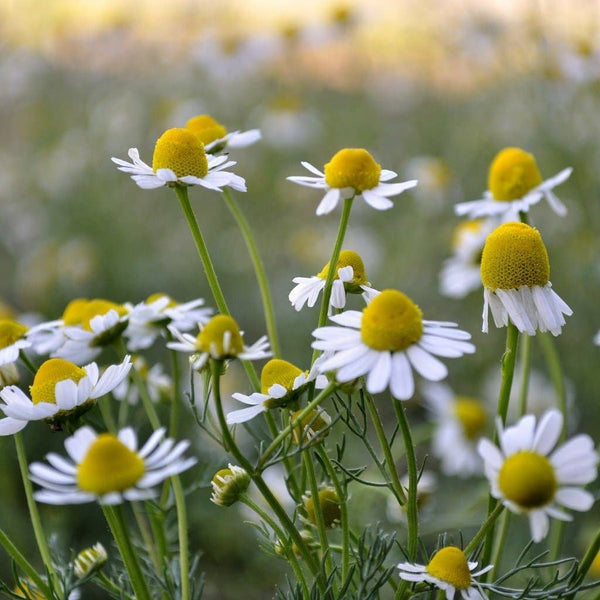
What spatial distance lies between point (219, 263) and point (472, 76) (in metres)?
0.95

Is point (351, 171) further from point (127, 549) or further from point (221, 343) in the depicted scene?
point (127, 549)

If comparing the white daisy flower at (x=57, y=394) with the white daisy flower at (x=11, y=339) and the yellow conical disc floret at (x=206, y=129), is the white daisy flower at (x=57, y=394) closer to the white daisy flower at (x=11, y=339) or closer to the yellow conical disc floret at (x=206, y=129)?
the white daisy flower at (x=11, y=339)

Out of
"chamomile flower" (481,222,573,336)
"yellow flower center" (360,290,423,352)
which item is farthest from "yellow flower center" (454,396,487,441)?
"yellow flower center" (360,290,423,352)

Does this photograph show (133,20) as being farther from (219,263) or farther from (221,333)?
(221,333)

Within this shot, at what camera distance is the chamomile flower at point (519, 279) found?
0.59 meters

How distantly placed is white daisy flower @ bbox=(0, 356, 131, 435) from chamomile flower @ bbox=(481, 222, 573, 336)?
0.84 feet

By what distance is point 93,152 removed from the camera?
9.25 feet

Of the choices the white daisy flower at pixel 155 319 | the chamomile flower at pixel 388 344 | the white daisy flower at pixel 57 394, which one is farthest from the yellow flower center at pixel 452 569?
the white daisy flower at pixel 155 319

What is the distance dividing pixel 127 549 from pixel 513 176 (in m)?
0.57

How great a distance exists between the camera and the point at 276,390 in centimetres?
55

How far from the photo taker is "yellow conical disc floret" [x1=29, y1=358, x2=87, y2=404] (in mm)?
577

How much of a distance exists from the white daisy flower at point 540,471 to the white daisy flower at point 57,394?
0.78 ft

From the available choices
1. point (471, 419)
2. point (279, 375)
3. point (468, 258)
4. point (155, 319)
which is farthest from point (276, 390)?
point (471, 419)

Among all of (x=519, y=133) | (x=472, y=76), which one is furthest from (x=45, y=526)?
(x=472, y=76)
